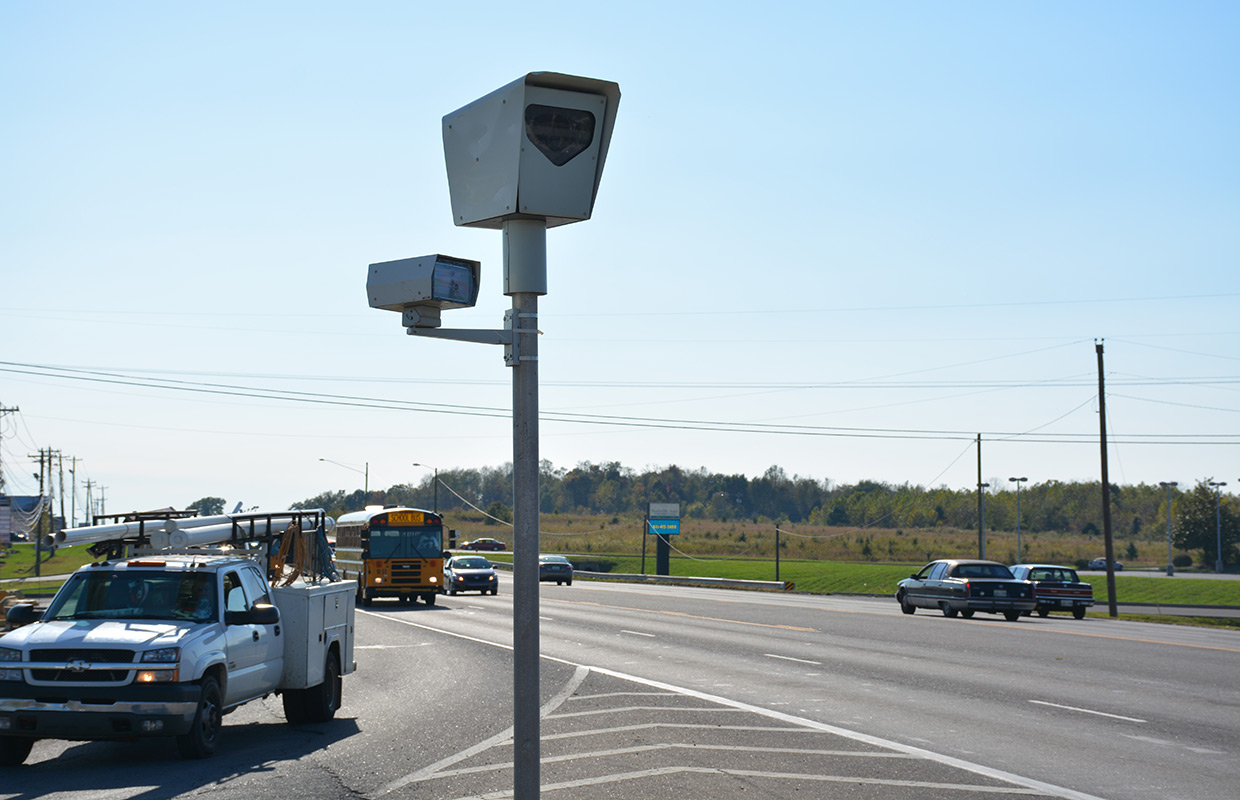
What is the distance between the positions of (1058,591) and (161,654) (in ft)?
104

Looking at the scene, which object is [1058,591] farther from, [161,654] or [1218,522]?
[1218,522]

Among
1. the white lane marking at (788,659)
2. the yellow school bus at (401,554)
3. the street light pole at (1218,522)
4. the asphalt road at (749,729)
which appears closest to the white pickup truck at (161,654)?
the asphalt road at (749,729)

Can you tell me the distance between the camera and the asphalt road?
9477 millimetres

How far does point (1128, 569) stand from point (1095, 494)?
207 feet

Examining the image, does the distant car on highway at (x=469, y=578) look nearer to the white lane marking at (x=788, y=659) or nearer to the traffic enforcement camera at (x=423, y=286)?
the white lane marking at (x=788, y=659)

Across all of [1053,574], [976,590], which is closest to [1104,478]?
[1053,574]

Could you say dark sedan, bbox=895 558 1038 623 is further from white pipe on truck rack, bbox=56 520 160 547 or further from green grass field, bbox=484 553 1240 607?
green grass field, bbox=484 553 1240 607

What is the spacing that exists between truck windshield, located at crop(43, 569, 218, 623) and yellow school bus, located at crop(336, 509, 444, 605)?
2872 cm

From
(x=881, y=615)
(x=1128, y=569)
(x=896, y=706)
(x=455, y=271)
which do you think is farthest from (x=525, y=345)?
(x=1128, y=569)

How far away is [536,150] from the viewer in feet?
15.8

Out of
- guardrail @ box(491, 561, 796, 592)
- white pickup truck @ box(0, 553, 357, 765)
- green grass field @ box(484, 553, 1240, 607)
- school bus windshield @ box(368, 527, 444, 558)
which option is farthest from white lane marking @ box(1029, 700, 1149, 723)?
green grass field @ box(484, 553, 1240, 607)

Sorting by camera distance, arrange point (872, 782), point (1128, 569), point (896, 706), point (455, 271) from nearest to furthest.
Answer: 1. point (455, 271)
2. point (872, 782)
3. point (896, 706)
4. point (1128, 569)

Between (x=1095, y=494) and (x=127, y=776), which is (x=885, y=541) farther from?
(x=127, y=776)

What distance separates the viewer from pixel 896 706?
14.4 m
